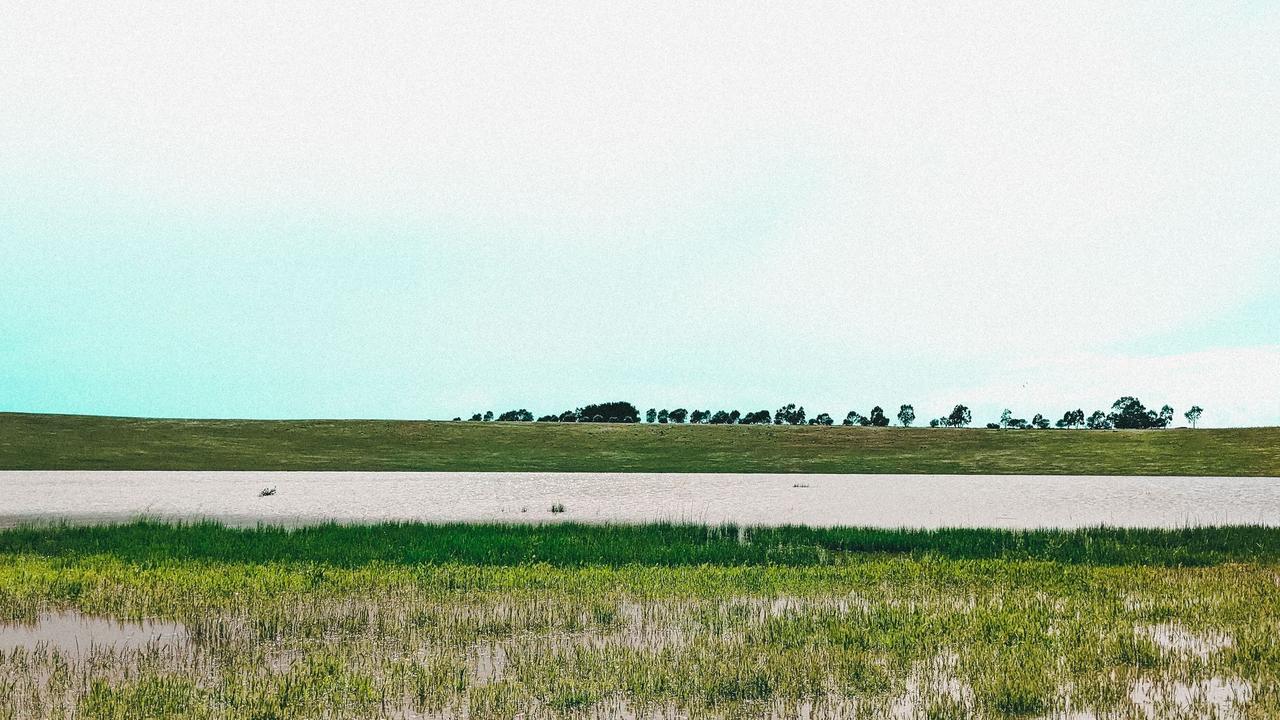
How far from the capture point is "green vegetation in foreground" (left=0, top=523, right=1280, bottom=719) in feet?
30.7

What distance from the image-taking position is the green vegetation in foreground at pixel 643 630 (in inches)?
368

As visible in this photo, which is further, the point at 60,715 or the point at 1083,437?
the point at 1083,437

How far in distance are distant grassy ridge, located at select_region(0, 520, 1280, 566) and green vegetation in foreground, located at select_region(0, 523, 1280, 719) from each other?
171 millimetres

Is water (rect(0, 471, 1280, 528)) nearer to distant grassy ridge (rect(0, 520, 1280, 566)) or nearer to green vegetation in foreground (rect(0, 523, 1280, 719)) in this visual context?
distant grassy ridge (rect(0, 520, 1280, 566))

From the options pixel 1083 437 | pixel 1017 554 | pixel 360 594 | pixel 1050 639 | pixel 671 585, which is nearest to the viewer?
pixel 1050 639

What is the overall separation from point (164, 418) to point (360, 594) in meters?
86.6

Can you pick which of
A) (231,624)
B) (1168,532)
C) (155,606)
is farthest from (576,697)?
(1168,532)

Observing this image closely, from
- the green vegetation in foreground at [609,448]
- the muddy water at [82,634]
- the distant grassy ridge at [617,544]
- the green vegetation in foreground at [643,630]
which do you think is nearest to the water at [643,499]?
the distant grassy ridge at [617,544]

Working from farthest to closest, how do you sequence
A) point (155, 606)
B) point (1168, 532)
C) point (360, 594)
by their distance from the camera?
point (1168, 532) < point (360, 594) < point (155, 606)

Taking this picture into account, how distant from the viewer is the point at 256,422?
3602 inches

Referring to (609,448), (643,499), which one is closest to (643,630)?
(643,499)

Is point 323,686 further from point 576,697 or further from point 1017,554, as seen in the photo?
point 1017,554

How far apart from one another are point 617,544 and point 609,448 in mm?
59124

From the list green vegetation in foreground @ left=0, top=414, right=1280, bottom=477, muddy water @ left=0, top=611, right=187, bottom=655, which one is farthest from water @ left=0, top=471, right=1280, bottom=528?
muddy water @ left=0, top=611, right=187, bottom=655
